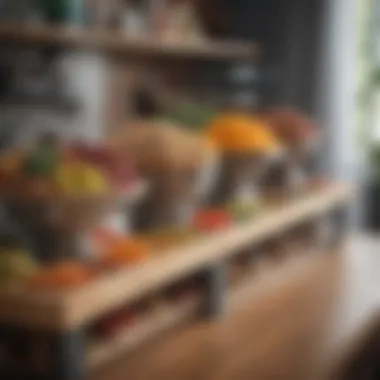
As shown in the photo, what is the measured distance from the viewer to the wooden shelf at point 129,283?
135 cm

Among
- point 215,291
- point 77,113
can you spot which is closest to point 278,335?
point 215,291

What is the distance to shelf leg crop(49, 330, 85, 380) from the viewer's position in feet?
4.49

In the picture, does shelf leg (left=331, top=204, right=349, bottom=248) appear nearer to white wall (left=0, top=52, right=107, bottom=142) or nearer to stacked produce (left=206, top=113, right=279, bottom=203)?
stacked produce (left=206, top=113, right=279, bottom=203)

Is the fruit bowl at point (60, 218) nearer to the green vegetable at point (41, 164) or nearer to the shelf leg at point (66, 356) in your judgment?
the green vegetable at point (41, 164)

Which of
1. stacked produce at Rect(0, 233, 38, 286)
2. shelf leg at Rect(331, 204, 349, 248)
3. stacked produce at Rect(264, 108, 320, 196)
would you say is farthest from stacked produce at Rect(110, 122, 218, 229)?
shelf leg at Rect(331, 204, 349, 248)

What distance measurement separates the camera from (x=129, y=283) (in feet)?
4.95

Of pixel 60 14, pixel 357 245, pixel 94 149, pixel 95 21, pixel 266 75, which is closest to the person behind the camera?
pixel 94 149

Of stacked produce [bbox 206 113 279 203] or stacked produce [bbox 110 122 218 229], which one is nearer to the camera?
stacked produce [bbox 110 122 218 229]

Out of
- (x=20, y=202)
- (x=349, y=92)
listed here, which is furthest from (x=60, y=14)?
(x=349, y=92)

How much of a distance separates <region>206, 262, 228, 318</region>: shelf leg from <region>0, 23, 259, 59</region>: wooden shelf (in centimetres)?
55

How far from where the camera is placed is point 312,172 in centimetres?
328

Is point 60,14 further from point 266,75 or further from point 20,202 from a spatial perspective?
point 266,75

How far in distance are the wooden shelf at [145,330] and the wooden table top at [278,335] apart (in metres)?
0.02

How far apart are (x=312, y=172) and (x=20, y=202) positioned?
1.87m
